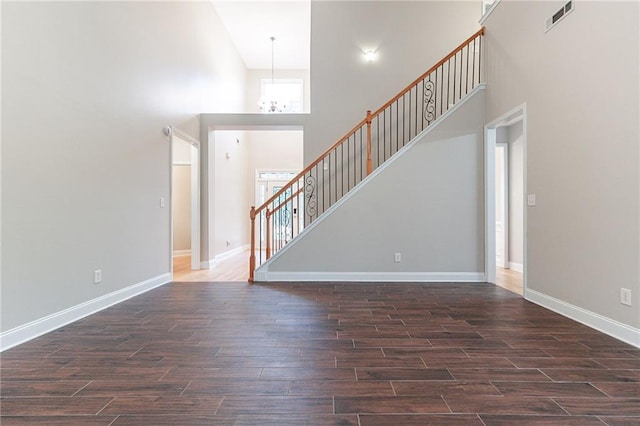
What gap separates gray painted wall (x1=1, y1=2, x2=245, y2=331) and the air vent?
470cm

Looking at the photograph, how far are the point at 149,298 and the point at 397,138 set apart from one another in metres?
4.77

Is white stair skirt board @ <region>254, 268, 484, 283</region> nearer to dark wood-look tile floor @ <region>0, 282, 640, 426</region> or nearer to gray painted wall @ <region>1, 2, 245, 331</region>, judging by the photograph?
dark wood-look tile floor @ <region>0, 282, 640, 426</region>

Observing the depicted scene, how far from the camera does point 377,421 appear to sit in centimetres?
155

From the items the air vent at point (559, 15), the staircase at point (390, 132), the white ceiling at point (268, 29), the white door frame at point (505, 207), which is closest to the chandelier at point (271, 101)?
the white ceiling at point (268, 29)

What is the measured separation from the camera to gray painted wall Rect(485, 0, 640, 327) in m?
2.46

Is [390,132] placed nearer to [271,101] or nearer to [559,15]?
[559,15]

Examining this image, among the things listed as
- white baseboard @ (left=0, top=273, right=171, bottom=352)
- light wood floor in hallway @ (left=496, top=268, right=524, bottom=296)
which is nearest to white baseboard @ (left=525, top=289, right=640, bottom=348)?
light wood floor in hallway @ (left=496, top=268, right=524, bottom=296)

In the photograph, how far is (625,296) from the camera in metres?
2.48

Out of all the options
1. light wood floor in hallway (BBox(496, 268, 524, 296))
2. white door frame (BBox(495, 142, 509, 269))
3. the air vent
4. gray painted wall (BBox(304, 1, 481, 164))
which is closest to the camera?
the air vent

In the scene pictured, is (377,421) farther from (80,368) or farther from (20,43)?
(20,43)

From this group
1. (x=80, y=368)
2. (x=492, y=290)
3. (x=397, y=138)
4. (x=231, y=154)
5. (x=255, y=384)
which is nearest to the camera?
(x=255, y=384)

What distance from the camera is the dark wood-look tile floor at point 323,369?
1.61 meters

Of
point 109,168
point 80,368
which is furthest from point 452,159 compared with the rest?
point 80,368

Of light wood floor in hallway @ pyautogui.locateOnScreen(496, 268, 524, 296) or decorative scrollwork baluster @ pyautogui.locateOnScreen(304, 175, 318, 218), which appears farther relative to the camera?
decorative scrollwork baluster @ pyautogui.locateOnScreen(304, 175, 318, 218)
